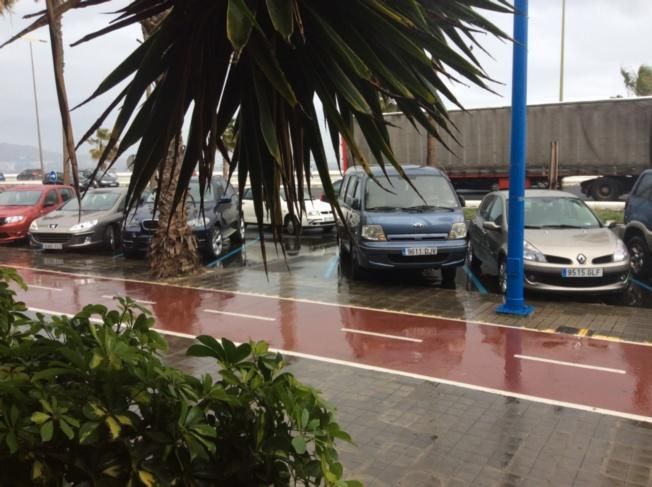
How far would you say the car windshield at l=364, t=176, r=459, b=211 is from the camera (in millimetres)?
9844

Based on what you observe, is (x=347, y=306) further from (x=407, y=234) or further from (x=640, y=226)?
(x=640, y=226)

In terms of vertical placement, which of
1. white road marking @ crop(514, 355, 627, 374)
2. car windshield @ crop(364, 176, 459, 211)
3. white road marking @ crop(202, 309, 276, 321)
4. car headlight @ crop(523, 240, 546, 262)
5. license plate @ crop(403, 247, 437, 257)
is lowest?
Result: white road marking @ crop(202, 309, 276, 321)

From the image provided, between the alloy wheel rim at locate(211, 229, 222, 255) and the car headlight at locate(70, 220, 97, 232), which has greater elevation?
the car headlight at locate(70, 220, 97, 232)

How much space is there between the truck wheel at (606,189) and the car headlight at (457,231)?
15.9 metres

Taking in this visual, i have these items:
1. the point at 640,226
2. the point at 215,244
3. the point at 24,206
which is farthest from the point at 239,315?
the point at 24,206

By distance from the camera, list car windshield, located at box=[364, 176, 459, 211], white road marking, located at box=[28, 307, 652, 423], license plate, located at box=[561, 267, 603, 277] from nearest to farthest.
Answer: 1. white road marking, located at box=[28, 307, 652, 423]
2. license plate, located at box=[561, 267, 603, 277]
3. car windshield, located at box=[364, 176, 459, 211]

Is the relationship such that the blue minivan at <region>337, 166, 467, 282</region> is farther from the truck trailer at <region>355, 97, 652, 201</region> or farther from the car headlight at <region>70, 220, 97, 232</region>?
the truck trailer at <region>355, 97, 652, 201</region>

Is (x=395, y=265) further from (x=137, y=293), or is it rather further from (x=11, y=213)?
(x=11, y=213)

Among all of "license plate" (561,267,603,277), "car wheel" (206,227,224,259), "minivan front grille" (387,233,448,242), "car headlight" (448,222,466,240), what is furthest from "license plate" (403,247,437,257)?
"car wheel" (206,227,224,259)

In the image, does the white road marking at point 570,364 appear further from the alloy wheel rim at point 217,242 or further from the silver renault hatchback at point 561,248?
the alloy wheel rim at point 217,242

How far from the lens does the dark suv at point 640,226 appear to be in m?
9.70

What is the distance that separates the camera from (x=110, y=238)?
13.9 meters

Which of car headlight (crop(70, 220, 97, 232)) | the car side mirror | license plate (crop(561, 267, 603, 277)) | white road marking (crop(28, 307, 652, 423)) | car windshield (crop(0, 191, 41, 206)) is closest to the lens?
white road marking (crop(28, 307, 652, 423))

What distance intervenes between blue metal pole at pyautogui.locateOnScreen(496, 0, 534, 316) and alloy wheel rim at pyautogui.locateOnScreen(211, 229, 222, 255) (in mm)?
6651
